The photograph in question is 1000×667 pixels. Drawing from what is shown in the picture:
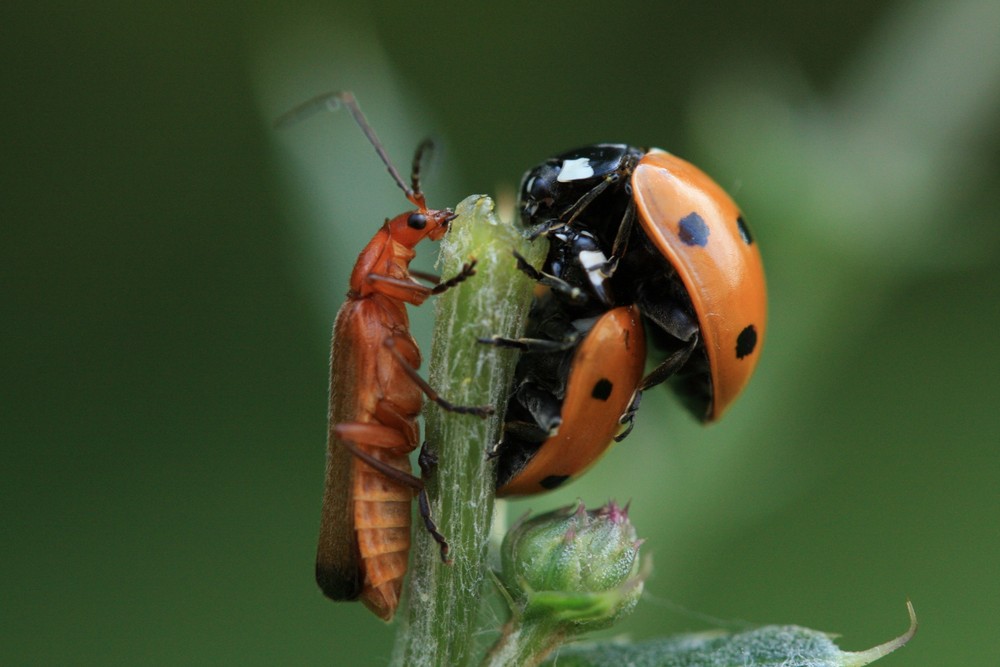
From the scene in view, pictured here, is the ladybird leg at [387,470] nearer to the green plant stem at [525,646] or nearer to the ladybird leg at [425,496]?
the ladybird leg at [425,496]

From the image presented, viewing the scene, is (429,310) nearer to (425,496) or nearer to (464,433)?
(425,496)

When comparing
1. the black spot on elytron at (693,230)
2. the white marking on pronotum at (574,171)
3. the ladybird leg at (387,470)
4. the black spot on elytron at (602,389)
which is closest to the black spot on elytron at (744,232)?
the black spot on elytron at (693,230)

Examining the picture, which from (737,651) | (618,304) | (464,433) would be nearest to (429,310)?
(618,304)

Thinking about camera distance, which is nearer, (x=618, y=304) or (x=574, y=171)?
(x=618, y=304)

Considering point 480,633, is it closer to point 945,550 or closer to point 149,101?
point 945,550

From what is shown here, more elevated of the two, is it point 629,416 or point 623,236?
point 623,236

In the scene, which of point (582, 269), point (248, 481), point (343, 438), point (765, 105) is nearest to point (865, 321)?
point (765, 105)
